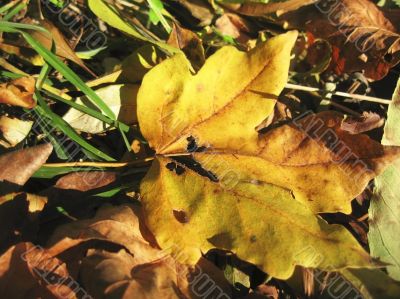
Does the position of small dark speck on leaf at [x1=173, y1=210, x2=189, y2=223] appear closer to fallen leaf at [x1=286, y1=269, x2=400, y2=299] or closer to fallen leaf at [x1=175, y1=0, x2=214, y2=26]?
fallen leaf at [x1=286, y1=269, x2=400, y2=299]

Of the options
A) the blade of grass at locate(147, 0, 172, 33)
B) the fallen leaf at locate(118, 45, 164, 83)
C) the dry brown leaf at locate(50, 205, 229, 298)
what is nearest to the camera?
the dry brown leaf at locate(50, 205, 229, 298)

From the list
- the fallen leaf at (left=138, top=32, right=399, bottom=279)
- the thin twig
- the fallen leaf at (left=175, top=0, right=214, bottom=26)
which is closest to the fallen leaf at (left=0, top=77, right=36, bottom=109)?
the thin twig

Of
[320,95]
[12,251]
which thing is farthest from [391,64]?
[12,251]

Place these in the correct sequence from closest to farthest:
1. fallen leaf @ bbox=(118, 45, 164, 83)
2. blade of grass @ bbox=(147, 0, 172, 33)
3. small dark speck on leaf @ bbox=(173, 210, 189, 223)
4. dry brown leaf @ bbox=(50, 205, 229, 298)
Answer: dry brown leaf @ bbox=(50, 205, 229, 298)
small dark speck on leaf @ bbox=(173, 210, 189, 223)
fallen leaf @ bbox=(118, 45, 164, 83)
blade of grass @ bbox=(147, 0, 172, 33)

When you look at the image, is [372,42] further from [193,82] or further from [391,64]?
[193,82]

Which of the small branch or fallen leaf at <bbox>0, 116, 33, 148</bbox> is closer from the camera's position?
fallen leaf at <bbox>0, 116, 33, 148</bbox>

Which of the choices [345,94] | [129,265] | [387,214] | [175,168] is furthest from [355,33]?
[129,265]

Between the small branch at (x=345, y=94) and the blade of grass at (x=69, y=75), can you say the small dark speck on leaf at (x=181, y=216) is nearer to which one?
the blade of grass at (x=69, y=75)
